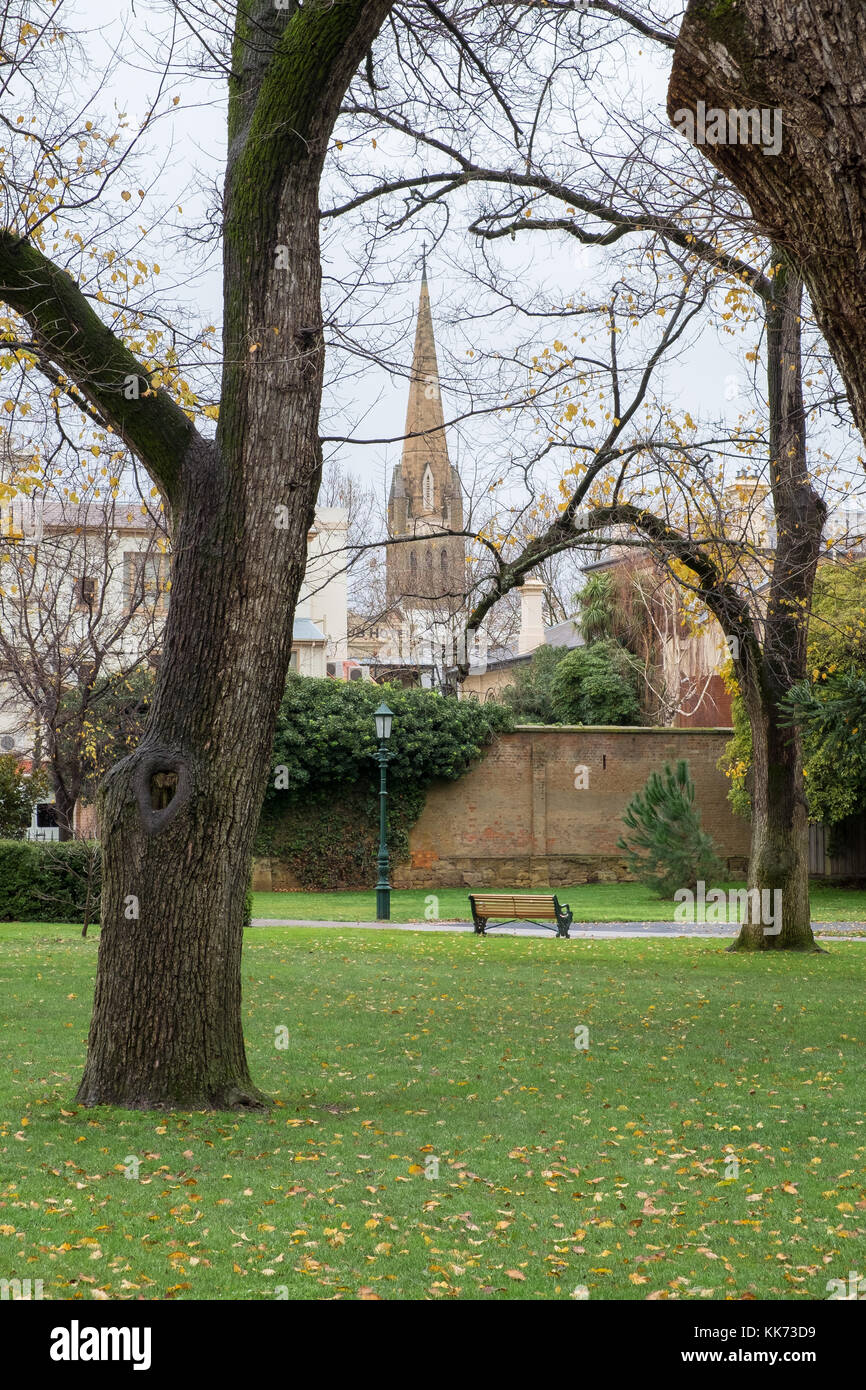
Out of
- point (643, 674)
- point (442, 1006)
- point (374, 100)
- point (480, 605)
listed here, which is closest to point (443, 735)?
point (643, 674)

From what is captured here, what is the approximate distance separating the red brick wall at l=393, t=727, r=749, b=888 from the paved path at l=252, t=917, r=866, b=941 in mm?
7284

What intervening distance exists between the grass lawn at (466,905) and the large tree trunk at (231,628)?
1490 cm

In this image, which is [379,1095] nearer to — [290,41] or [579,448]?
[290,41]

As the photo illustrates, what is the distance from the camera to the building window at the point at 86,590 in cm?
1855

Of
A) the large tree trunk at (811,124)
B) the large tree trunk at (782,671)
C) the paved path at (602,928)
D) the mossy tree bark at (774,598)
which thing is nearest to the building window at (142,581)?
the paved path at (602,928)

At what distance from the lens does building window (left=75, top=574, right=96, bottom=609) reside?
60.8ft

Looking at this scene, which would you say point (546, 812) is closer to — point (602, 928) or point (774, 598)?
point (602, 928)

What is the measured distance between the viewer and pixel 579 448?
44.0ft

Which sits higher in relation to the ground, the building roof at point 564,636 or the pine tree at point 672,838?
the building roof at point 564,636

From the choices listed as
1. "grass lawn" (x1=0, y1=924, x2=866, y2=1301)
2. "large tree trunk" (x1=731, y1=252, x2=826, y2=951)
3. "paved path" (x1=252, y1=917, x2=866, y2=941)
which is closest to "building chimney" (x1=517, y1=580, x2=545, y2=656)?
"paved path" (x1=252, y1=917, x2=866, y2=941)

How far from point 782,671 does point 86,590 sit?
10674 mm

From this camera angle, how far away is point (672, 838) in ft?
73.4

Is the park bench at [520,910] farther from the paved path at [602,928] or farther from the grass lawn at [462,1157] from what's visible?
the grass lawn at [462,1157]
